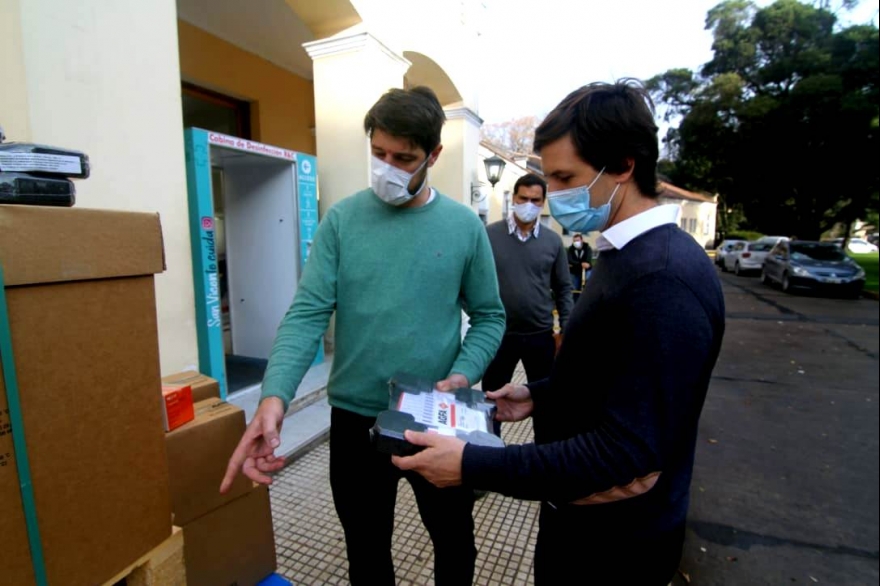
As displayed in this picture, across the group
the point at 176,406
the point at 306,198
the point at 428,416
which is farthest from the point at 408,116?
the point at 306,198

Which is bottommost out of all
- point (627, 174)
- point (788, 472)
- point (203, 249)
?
point (788, 472)

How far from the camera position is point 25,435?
0.86 m

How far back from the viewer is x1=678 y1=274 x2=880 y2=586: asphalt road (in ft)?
8.11

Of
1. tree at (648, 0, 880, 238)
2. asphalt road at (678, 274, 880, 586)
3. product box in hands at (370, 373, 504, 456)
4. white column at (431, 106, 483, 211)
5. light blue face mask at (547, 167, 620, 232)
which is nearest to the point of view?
product box in hands at (370, 373, 504, 456)

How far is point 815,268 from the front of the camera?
1250 centimetres

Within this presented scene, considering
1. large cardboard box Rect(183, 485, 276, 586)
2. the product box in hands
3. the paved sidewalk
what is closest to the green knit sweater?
the product box in hands

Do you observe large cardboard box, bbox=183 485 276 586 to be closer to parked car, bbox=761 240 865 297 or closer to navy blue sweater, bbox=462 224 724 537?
navy blue sweater, bbox=462 224 724 537

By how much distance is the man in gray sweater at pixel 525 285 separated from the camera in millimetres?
2955

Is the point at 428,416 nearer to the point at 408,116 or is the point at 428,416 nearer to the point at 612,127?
the point at 612,127

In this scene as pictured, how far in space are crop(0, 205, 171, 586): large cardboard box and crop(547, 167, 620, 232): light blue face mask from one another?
39.9 inches

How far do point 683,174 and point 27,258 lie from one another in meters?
25.8

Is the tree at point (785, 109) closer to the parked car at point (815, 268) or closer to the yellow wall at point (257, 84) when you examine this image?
the parked car at point (815, 268)

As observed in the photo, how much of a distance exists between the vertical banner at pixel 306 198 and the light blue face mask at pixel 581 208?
362 cm

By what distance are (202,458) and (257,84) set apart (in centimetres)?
569
